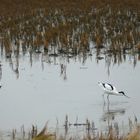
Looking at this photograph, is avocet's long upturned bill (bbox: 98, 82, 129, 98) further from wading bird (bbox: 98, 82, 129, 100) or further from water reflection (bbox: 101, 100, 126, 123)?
water reflection (bbox: 101, 100, 126, 123)

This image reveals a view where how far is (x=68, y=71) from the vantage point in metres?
11.6

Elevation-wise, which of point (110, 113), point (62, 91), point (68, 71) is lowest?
point (110, 113)

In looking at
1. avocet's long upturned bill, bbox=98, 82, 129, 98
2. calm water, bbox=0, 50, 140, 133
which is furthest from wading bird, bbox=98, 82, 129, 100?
calm water, bbox=0, 50, 140, 133

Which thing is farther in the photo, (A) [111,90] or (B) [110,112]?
(A) [111,90]

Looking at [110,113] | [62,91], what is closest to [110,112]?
[110,113]

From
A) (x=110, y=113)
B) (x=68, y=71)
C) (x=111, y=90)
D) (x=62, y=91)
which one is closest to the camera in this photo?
(x=110, y=113)

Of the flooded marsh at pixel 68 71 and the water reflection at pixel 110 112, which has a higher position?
the flooded marsh at pixel 68 71

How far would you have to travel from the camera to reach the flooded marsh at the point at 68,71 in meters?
8.26

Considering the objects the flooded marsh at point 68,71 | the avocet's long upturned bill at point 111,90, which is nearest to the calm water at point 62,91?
the flooded marsh at point 68,71

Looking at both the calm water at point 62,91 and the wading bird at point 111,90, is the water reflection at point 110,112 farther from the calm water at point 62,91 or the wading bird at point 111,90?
the wading bird at point 111,90

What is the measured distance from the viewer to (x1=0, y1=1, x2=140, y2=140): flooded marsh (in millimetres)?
8258

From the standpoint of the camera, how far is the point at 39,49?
13820 millimetres

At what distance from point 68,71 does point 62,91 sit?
5.43 ft

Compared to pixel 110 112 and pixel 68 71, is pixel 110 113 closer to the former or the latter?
pixel 110 112
